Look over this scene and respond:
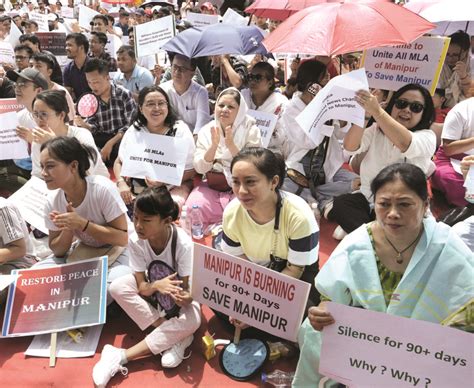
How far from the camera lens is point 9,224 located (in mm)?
2730

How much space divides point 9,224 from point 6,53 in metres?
4.71

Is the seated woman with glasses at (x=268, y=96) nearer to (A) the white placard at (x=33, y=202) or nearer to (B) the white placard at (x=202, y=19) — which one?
(A) the white placard at (x=33, y=202)

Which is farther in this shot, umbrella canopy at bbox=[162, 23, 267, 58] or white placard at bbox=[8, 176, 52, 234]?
umbrella canopy at bbox=[162, 23, 267, 58]

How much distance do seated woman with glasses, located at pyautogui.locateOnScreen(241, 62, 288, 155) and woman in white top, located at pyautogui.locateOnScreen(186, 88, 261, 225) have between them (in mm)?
429

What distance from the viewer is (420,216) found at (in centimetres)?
181

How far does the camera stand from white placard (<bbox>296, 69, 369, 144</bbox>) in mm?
2779

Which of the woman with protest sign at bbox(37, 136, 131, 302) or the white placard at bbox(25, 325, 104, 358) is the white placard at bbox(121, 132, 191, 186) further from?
the white placard at bbox(25, 325, 104, 358)

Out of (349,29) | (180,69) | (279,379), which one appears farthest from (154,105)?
(279,379)

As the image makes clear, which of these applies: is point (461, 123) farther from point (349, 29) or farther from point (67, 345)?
point (67, 345)

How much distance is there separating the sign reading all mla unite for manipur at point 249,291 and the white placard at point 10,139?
244 cm

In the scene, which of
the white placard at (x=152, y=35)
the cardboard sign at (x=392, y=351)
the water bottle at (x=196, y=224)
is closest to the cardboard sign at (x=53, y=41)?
the white placard at (x=152, y=35)

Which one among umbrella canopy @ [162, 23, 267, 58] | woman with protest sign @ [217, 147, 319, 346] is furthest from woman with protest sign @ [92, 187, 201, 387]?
umbrella canopy @ [162, 23, 267, 58]

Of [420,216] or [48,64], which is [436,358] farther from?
[48,64]

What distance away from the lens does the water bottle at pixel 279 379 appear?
2262 mm
